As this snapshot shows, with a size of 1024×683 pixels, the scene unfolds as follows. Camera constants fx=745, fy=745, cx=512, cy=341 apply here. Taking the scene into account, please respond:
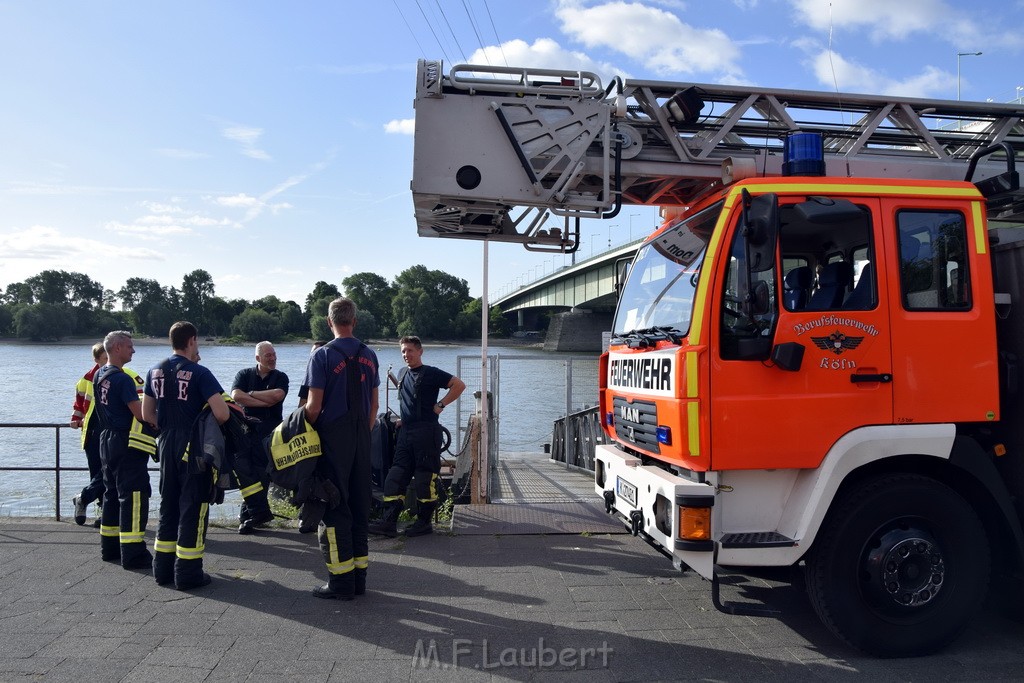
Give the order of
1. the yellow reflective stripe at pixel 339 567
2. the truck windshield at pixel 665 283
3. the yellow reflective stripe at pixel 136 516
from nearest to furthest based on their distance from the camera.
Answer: the truck windshield at pixel 665 283 < the yellow reflective stripe at pixel 339 567 < the yellow reflective stripe at pixel 136 516

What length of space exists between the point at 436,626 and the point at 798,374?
106 inches

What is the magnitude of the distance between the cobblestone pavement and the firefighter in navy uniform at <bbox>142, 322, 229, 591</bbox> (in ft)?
0.90

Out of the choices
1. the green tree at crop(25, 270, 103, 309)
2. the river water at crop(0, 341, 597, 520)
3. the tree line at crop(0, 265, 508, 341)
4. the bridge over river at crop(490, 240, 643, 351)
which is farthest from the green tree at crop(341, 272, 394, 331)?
the green tree at crop(25, 270, 103, 309)

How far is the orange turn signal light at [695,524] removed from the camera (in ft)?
13.5

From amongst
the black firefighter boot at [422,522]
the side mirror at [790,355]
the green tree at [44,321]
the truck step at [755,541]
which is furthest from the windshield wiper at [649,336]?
the green tree at [44,321]

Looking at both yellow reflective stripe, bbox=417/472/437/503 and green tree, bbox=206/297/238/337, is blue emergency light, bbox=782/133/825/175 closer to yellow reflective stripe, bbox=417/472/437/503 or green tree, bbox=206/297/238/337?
yellow reflective stripe, bbox=417/472/437/503

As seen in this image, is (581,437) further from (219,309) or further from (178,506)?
(219,309)

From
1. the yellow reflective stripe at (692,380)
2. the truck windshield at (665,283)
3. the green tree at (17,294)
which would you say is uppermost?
the green tree at (17,294)

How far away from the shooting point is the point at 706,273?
439 centimetres

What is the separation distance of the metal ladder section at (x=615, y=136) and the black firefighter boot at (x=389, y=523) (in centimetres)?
274

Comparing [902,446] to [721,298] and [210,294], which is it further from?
[210,294]

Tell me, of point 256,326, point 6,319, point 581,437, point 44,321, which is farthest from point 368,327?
point 6,319

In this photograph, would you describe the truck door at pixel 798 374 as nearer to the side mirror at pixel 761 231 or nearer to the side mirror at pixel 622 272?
the side mirror at pixel 761 231

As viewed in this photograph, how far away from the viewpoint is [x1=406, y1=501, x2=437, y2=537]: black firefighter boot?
22.4 feet
